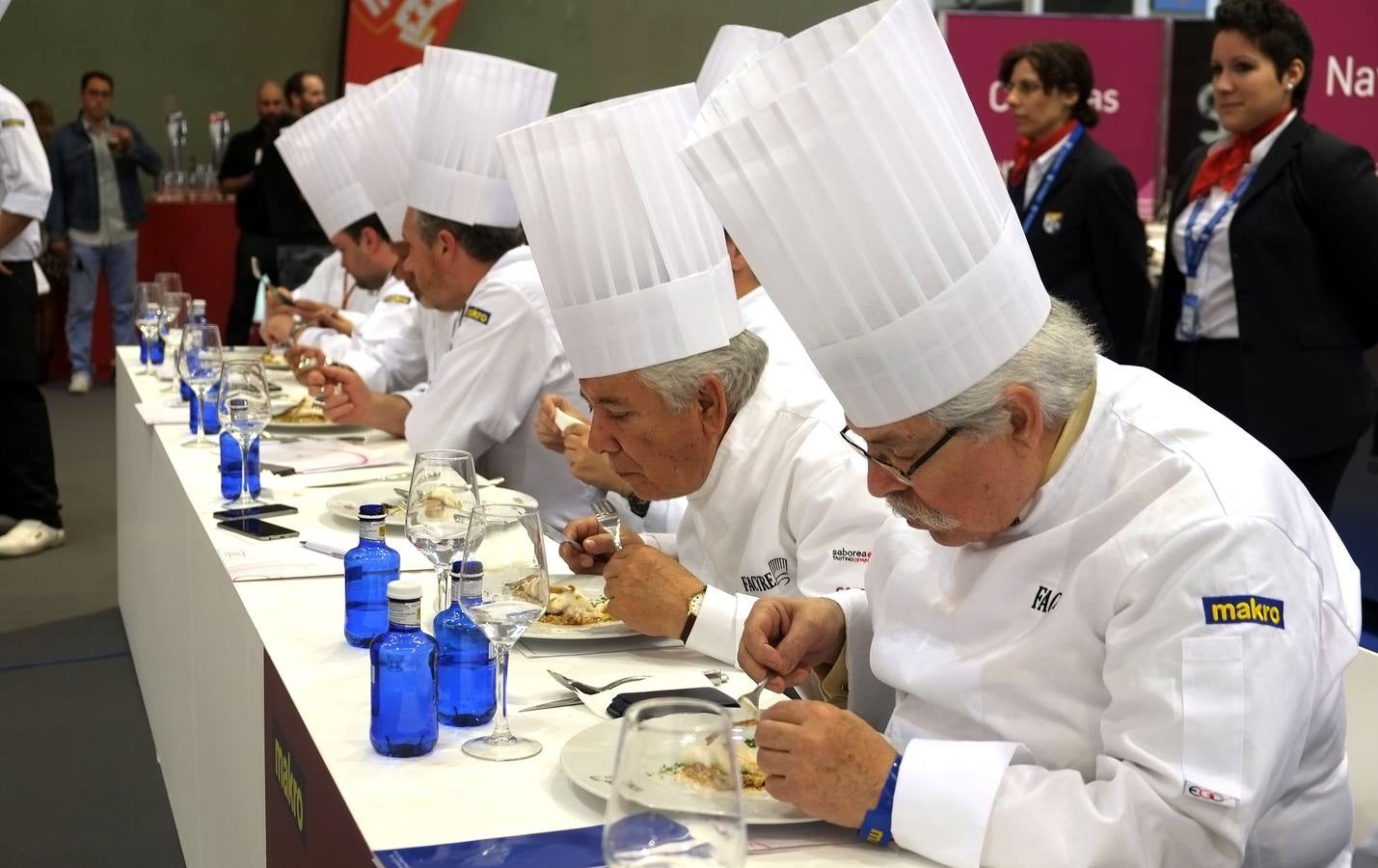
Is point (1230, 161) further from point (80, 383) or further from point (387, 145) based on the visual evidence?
point (80, 383)

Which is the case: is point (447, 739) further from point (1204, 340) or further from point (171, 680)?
point (1204, 340)

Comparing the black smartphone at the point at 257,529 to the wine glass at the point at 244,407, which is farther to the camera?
→ the wine glass at the point at 244,407

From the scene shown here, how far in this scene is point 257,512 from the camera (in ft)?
8.50

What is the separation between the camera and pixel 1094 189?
4.54 metres

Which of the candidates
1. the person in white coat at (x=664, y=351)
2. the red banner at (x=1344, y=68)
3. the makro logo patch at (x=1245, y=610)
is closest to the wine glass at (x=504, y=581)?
the person in white coat at (x=664, y=351)

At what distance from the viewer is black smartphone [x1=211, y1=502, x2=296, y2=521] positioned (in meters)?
2.55

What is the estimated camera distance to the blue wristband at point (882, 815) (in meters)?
1.32

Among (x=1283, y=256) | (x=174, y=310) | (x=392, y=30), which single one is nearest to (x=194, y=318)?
(x=174, y=310)

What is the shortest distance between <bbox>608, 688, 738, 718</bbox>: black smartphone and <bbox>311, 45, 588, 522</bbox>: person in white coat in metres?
1.70

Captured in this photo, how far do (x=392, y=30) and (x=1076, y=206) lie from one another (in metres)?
7.23

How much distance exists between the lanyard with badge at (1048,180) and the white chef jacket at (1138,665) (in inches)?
127

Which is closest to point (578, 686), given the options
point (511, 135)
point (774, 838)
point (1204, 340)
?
point (774, 838)

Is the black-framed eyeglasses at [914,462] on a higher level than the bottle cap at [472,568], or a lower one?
higher

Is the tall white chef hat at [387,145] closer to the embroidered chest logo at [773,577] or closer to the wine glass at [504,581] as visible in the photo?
the embroidered chest logo at [773,577]
